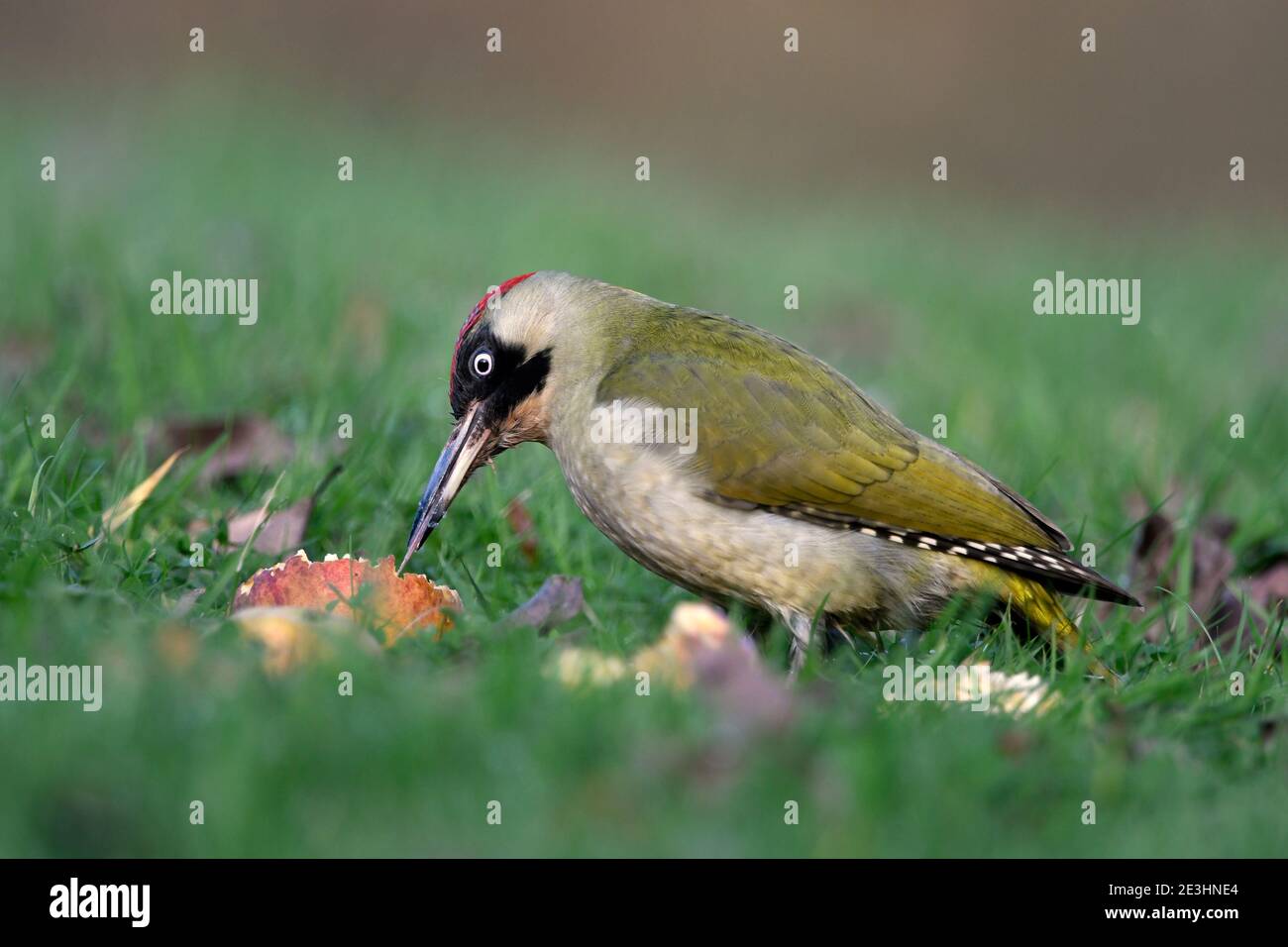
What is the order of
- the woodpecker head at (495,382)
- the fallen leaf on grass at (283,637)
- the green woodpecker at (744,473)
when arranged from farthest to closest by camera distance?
the woodpecker head at (495,382) < the green woodpecker at (744,473) < the fallen leaf on grass at (283,637)

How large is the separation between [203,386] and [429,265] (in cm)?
272

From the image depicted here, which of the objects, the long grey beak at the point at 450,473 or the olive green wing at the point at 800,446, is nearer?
the olive green wing at the point at 800,446

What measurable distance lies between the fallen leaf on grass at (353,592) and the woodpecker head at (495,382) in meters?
0.65

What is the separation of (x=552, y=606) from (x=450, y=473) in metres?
0.66

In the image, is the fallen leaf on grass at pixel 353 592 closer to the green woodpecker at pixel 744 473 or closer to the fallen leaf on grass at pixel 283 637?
the fallen leaf on grass at pixel 283 637

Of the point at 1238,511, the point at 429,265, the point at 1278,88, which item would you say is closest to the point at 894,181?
the point at 1278,88

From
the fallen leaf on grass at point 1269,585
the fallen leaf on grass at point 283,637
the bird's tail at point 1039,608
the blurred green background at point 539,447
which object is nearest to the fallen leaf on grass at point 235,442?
the blurred green background at point 539,447

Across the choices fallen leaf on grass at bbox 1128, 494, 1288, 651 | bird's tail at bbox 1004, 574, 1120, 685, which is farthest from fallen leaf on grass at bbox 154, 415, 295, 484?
fallen leaf on grass at bbox 1128, 494, 1288, 651

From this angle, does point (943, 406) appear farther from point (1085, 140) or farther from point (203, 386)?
point (1085, 140)

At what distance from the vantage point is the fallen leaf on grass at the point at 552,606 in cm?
375

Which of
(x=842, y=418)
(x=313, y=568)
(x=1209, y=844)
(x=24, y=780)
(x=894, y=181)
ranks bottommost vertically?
(x=1209, y=844)

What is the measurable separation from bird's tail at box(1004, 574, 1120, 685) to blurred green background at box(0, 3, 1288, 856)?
0.14 metres

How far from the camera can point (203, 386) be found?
5.42m

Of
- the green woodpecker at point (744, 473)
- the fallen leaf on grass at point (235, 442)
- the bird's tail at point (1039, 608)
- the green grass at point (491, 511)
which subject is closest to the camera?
the green grass at point (491, 511)
